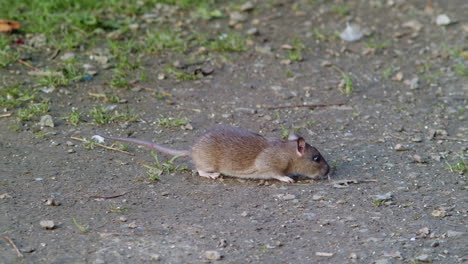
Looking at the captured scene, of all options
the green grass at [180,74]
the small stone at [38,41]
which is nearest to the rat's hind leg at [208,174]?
the green grass at [180,74]

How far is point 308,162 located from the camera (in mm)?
5531

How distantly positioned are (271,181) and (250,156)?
277mm

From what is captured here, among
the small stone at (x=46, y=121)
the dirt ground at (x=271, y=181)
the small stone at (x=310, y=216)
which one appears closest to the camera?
the dirt ground at (x=271, y=181)

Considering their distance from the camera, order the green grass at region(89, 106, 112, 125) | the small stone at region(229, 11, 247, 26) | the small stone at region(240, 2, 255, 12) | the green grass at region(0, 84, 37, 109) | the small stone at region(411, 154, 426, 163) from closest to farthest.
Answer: the small stone at region(411, 154, 426, 163), the green grass at region(89, 106, 112, 125), the green grass at region(0, 84, 37, 109), the small stone at region(229, 11, 247, 26), the small stone at region(240, 2, 255, 12)

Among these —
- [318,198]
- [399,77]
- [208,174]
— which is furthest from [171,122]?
[399,77]

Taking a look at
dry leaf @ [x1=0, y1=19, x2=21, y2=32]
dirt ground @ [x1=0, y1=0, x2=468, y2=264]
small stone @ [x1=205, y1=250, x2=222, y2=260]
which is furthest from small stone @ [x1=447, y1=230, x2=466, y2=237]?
dry leaf @ [x1=0, y1=19, x2=21, y2=32]

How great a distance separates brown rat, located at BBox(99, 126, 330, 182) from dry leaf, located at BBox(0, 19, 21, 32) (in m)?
3.45

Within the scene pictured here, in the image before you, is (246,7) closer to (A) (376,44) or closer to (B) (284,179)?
(A) (376,44)

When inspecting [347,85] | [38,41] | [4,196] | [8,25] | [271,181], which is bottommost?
[271,181]

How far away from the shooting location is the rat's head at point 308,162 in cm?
550

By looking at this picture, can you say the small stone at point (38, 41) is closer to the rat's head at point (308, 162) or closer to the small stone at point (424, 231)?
the rat's head at point (308, 162)

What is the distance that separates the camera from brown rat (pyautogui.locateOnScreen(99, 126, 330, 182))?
18.1 feet

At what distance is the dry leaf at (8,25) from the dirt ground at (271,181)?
2.65 feet

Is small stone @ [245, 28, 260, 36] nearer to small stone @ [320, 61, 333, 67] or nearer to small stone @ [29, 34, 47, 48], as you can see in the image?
small stone @ [320, 61, 333, 67]
